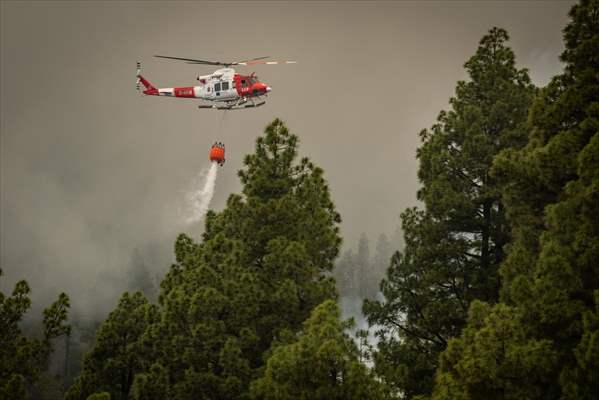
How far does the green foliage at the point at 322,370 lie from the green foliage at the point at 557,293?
5.84 feet

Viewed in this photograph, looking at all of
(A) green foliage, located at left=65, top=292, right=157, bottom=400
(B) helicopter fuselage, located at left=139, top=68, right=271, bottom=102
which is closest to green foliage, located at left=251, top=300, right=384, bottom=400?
(A) green foliage, located at left=65, top=292, right=157, bottom=400

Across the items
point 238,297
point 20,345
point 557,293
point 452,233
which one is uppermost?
point 452,233

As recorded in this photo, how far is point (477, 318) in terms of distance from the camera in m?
14.9

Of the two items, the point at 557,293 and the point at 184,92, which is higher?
the point at 184,92

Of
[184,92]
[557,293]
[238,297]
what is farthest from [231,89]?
[557,293]

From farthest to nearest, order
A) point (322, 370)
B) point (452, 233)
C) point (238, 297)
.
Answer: point (452, 233)
point (238, 297)
point (322, 370)

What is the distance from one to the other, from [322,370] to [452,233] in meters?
9.20

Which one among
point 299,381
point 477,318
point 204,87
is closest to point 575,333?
point 477,318

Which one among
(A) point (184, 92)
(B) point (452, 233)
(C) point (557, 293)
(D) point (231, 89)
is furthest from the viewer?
(A) point (184, 92)

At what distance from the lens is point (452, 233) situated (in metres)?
21.9

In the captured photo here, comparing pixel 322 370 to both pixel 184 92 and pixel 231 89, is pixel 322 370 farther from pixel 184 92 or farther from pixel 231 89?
pixel 184 92

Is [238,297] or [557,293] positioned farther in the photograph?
[238,297]

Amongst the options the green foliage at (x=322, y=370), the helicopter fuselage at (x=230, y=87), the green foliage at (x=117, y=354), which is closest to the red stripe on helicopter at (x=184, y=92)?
the helicopter fuselage at (x=230, y=87)

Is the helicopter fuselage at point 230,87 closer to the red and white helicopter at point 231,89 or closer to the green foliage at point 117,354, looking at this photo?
the red and white helicopter at point 231,89
